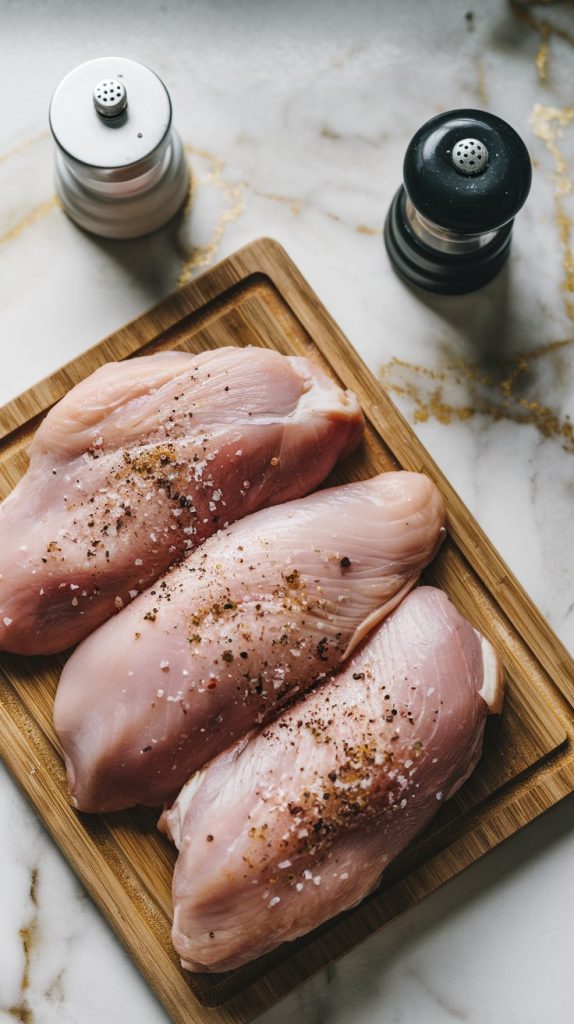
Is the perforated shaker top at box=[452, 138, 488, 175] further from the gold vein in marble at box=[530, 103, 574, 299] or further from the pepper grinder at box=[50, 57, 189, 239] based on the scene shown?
the pepper grinder at box=[50, 57, 189, 239]

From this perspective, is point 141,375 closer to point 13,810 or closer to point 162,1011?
point 13,810

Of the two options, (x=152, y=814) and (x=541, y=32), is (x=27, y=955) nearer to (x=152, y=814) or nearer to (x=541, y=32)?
(x=152, y=814)

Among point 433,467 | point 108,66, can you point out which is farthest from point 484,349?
point 108,66

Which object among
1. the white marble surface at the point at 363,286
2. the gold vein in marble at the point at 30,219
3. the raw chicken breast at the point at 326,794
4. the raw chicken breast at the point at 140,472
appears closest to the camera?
the raw chicken breast at the point at 326,794

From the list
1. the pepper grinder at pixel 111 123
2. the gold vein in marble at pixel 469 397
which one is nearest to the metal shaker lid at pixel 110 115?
the pepper grinder at pixel 111 123

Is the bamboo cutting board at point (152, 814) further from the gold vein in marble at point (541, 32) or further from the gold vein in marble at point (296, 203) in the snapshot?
the gold vein in marble at point (541, 32)

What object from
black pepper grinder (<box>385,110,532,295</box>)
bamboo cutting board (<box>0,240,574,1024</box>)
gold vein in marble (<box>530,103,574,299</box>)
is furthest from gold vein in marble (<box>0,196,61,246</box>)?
gold vein in marble (<box>530,103,574,299</box>)
